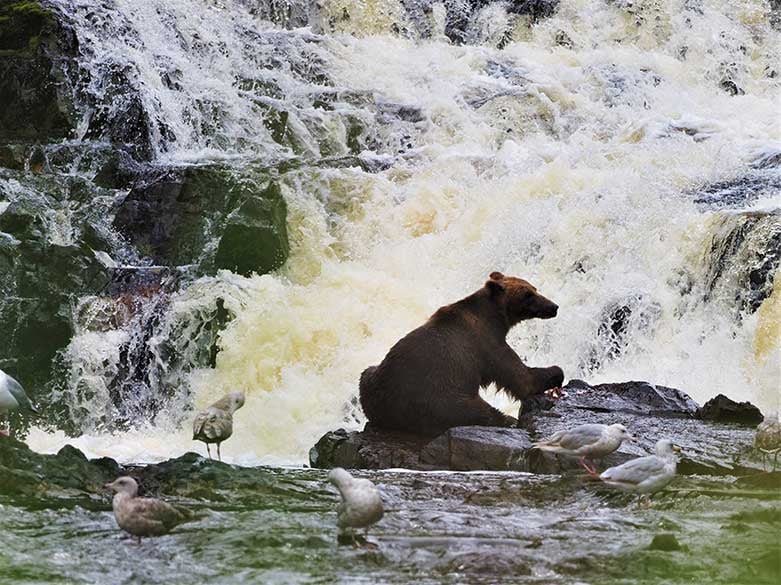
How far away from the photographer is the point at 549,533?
606 centimetres

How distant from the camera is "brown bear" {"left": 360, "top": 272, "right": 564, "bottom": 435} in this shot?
934 centimetres

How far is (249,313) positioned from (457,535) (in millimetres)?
8933

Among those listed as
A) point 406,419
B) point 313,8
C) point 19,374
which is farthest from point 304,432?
point 313,8

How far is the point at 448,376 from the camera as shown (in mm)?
9422

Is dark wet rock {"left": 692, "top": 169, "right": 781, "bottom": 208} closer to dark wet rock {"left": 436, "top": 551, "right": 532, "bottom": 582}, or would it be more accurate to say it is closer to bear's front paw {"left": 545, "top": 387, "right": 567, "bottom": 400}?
bear's front paw {"left": 545, "top": 387, "right": 567, "bottom": 400}

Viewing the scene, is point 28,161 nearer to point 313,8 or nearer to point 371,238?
point 371,238

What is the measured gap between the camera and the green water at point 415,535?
17.2 feet

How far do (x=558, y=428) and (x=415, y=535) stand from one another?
10.4 ft

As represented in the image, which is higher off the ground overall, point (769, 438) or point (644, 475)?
point (769, 438)

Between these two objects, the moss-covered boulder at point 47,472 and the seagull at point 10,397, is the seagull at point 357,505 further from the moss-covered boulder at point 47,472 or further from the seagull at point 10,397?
the seagull at point 10,397

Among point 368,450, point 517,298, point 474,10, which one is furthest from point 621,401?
point 474,10

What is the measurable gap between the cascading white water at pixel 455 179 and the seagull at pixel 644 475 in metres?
5.16

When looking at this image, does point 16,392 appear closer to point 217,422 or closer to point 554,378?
point 217,422

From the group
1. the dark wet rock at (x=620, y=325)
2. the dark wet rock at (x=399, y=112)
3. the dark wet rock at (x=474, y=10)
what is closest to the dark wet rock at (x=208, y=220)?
the dark wet rock at (x=399, y=112)
